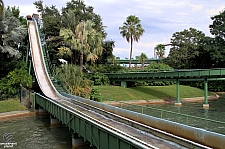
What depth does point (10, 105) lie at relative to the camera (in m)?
25.4

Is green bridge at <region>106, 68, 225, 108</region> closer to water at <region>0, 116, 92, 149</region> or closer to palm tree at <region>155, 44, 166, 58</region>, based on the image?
water at <region>0, 116, 92, 149</region>

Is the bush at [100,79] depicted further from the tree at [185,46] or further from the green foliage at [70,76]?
the tree at [185,46]

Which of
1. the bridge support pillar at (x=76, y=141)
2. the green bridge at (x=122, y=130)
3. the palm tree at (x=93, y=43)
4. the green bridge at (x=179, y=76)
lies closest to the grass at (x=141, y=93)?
the green bridge at (x=179, y=76)

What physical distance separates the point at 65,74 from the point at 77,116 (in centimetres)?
1831

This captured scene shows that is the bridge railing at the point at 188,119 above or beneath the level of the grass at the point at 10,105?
above

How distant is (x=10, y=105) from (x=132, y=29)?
33.0m

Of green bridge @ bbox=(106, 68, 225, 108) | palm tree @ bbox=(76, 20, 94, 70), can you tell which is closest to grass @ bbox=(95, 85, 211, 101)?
green bridge @ bbox=(106, 68, 225, 108)

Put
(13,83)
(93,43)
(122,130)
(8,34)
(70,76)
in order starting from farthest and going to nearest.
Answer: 1. (93,43)
2. (70,76)
3. (8,34)
4. (13,83)
5. (122,130)

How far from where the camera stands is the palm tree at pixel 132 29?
51406mm

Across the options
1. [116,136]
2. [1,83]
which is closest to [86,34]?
[1,83]

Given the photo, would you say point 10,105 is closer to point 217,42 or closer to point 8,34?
point 8,34

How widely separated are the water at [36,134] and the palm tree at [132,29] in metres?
33.0

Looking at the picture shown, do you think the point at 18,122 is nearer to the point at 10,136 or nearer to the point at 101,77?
the point at 10,136

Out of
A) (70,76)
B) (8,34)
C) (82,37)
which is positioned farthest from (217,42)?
(8,34)
